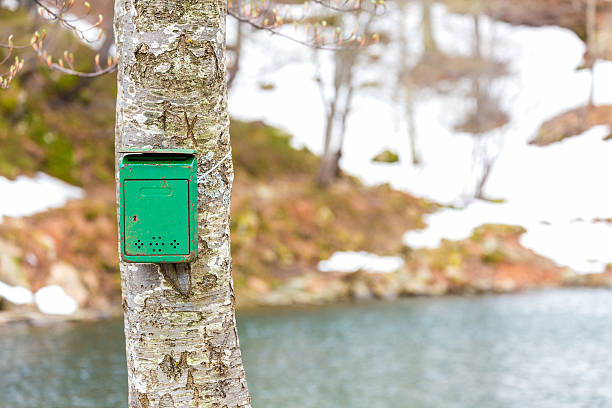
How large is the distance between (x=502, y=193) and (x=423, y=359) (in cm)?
1446

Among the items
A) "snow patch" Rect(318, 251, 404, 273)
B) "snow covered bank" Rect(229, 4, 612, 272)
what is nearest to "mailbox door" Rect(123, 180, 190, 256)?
"snow patch" Rect(318, 251, 404, 273)

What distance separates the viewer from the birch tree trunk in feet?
7.82

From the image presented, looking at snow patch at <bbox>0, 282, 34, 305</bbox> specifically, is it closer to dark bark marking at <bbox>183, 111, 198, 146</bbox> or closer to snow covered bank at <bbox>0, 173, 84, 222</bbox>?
snow covered bank at <bbox>0, 173, 84, 222</bbox>

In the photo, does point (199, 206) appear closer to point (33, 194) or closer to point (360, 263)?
point (33, 194)

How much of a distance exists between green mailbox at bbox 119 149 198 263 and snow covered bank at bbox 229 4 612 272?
58.0 ft

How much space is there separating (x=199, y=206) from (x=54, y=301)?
12.4 meters

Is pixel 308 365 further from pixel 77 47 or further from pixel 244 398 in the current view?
pixel 77 47

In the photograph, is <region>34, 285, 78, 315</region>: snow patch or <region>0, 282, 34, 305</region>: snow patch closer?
<region>0, 282, 34, 305</region>: snow patch

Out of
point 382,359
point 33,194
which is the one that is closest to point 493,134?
point 382,359

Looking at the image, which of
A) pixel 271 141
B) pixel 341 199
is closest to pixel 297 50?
pixel 271 141

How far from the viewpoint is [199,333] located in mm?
2396

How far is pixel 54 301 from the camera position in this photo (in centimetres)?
1378

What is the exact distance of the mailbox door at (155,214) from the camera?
2340 mm

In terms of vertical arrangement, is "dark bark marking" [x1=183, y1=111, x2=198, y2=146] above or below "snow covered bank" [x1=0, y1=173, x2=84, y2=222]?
above
